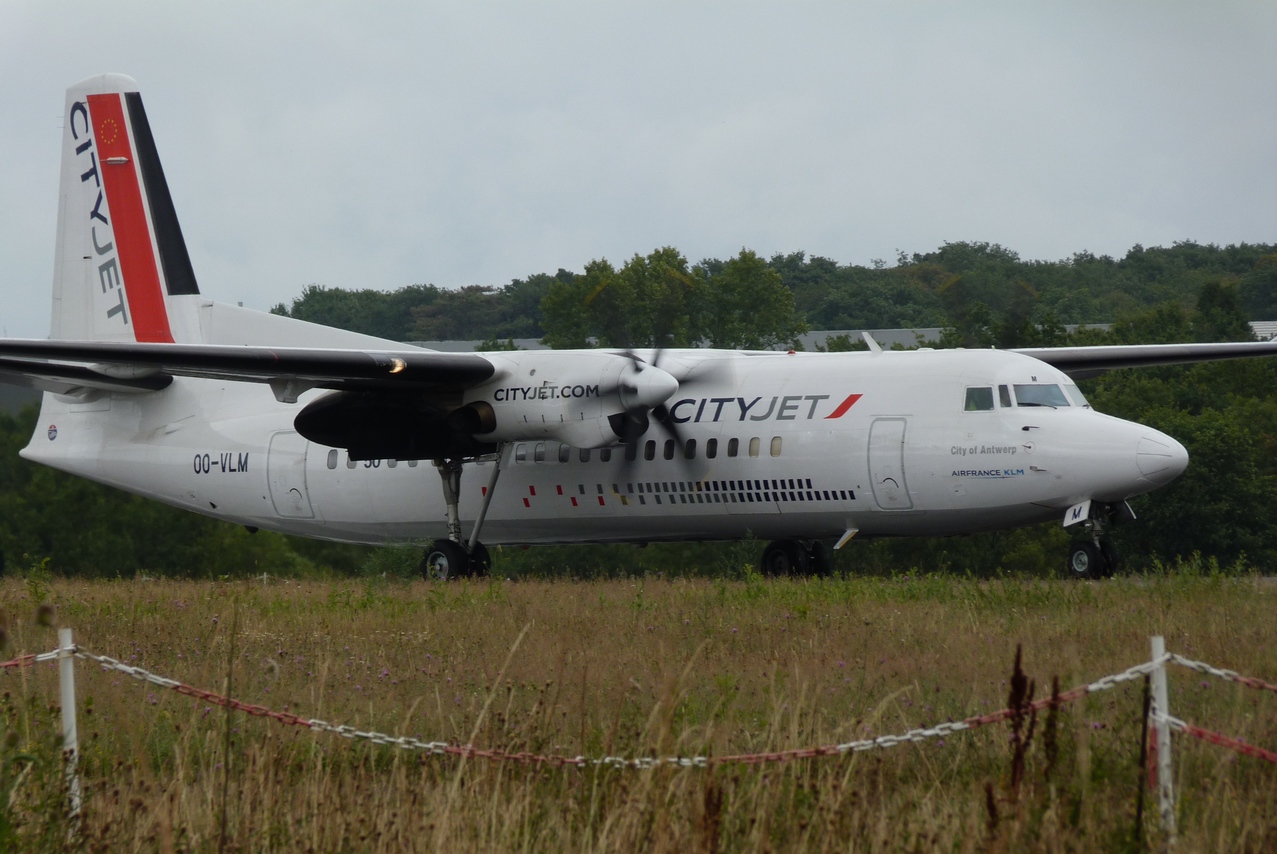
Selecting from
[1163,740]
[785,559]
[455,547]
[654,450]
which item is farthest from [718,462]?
[1163,740]

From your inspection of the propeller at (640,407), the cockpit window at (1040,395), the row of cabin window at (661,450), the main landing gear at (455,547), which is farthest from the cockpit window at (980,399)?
the main landing gear at (455,547)

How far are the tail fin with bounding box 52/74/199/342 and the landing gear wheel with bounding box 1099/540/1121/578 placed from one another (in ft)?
46.1

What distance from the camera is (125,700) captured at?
366 inches

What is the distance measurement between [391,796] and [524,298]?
6119cm

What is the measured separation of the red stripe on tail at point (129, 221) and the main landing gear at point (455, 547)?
6.17 metres

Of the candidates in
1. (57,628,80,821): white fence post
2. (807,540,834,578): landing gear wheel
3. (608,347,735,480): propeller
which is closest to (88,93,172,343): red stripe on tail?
(608,347,735,480): propeller

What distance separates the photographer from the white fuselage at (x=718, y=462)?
52.6 feet

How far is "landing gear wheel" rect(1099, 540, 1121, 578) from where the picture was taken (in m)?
15.8

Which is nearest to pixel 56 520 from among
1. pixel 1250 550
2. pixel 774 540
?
pixel 774 540

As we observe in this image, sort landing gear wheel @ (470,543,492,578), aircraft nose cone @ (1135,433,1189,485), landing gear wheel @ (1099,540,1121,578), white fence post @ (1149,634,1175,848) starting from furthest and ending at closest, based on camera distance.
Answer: landing gear wheel @ (470,543,492,578), landing gear wheel @ (1099,540,1121,578), aircraft nose cone @ (1135,433,1189,485), white fence post @ (1149,634,1175,848)

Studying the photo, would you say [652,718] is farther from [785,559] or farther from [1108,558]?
[785,559]

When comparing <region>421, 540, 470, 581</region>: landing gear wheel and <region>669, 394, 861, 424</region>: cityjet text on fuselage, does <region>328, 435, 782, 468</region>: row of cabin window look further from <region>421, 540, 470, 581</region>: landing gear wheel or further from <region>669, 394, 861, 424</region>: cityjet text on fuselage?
<region>421, 540, 470, 581</region>: landing gear wheel

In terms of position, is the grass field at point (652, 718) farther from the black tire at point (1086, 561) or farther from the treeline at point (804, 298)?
the treeline at point (804, 298)

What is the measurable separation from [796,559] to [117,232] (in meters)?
12.0
